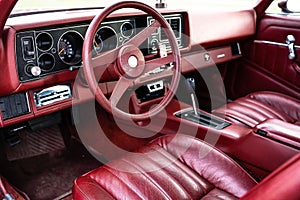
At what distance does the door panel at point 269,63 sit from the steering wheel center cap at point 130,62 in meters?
1.26

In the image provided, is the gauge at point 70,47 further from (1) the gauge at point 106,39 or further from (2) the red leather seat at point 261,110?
(2) the red leather seat at point 261,110

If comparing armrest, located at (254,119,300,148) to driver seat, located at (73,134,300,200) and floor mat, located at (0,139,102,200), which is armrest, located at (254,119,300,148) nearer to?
driver seat, located at (73,134,300,200)

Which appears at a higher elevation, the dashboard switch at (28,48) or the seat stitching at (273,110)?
the dashboard switch at (28,48)

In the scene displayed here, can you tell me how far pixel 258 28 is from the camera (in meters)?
2.51

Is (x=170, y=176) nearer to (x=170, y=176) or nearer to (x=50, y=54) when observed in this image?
(x=170, y=176)

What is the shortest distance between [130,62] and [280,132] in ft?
2.14

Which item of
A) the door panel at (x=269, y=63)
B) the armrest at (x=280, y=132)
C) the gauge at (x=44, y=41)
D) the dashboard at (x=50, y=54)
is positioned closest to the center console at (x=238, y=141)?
the armrest at (x=280, y=132)

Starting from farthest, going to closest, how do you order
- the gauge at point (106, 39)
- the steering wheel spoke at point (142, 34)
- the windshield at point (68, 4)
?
the windshield at point (68, 4) → the gauge at point (106, 39) → the steering wheel spoke at point (142, 34)

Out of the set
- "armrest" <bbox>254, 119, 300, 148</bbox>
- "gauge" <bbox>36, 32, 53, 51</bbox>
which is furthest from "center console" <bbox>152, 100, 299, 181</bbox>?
"gauge" <bbox>36, 32, 53, 51</bbox>

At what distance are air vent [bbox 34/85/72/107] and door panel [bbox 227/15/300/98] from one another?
56.6 inches

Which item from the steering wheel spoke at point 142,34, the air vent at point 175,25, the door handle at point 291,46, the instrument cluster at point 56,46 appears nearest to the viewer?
the instrument cluster at point 56,46

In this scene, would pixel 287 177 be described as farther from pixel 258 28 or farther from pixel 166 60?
pixel 258 28

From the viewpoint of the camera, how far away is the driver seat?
1198 millimetres

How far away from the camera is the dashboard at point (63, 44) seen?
141 centimetres
